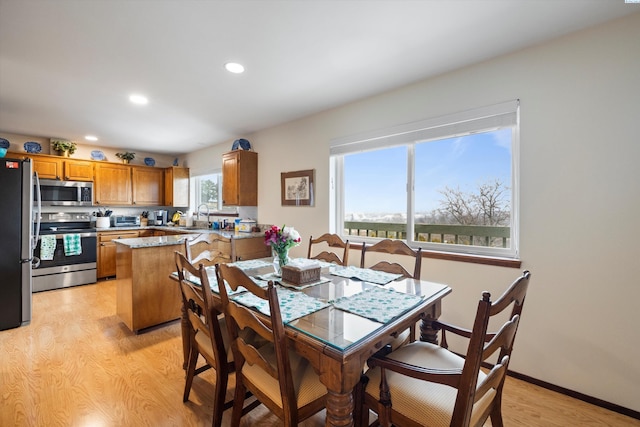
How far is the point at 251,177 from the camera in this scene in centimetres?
419

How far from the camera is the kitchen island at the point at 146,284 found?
275 cm

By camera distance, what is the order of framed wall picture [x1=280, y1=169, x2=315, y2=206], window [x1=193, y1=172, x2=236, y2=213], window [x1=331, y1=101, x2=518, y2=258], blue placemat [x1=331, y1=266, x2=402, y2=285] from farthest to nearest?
window [x1=193, y1=172, x2=236, y2=213] < framed wall picture [x1=280, y1=169, x2=315, y2=206] < window [x1=331, y1=101, x2=518, y2=258] < blue placemat [x1=331, y1=266, x2=402, y2=285]

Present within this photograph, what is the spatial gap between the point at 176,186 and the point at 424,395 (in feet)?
18.6

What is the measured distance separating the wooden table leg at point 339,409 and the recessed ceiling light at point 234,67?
7.68 ft

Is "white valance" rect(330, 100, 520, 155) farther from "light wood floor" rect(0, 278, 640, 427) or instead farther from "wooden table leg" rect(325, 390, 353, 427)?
"wooden table leg" rect(325, 390, 353, 427)

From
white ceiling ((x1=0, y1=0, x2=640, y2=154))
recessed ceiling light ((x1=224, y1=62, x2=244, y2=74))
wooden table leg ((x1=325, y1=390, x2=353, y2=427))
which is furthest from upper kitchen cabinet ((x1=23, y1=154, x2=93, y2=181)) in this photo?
wooden table leg ((x1=325, y1=390, x2=353, y2=427))

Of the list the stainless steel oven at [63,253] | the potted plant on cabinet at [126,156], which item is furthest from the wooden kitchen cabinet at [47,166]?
the potted plant on cabinet at [126,156]

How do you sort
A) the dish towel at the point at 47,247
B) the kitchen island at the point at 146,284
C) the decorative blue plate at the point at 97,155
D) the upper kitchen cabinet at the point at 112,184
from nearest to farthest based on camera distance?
1. the kitchen island at the point at 146,284
2. the dish towel at the point at 47,247
3. the upper kitchen cabinet at the point at 112,184
4. the decorative blue plate at the point at 97,155

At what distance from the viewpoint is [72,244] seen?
425 cm

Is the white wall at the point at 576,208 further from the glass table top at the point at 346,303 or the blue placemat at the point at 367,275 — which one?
the glass table top at the point at 346,303

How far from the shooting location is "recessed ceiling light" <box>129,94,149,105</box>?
290cm

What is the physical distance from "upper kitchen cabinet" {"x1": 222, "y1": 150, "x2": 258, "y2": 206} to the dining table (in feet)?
7.31

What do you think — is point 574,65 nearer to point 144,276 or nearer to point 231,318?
point 231,318

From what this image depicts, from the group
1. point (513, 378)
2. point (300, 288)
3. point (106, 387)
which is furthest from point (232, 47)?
point (513, 378)
